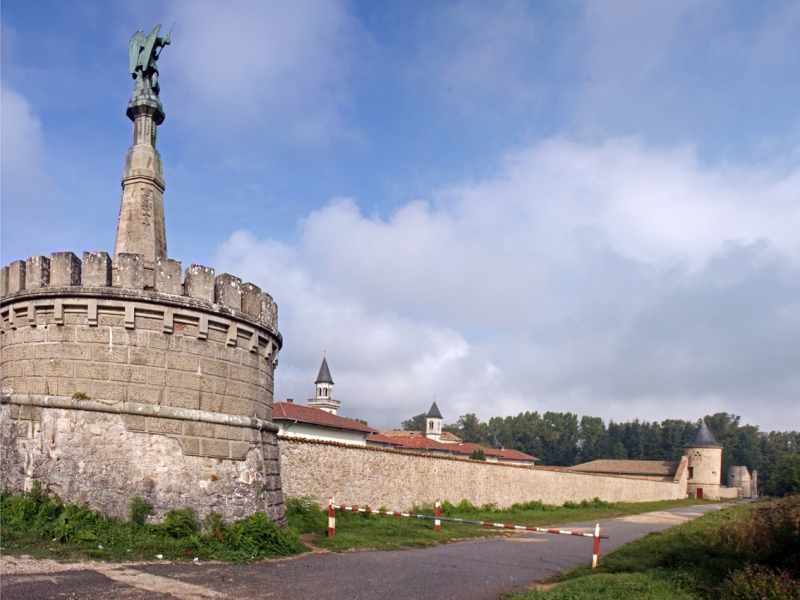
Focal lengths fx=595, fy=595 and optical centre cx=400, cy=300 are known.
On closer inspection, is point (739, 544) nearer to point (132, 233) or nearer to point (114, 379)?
point (114, 379)

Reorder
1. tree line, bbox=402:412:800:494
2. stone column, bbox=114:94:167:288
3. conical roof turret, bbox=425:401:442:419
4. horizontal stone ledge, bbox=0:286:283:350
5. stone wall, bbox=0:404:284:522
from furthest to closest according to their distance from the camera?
tree line, bbox=402:412:800:494 < conical roof turret, bbox=425:401:442:419 < stone column, bbox=114:94:167:288 < horizontal stone ledge, bbox=0:286:283:350 < stone wall, bbox=0:404:284:522

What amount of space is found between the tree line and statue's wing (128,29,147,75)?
101 m

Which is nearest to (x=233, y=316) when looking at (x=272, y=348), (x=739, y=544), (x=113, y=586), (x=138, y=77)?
(x=272, y=348)

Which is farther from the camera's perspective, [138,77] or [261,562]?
[138,77]

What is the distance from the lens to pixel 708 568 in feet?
29.6

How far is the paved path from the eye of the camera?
231 inches

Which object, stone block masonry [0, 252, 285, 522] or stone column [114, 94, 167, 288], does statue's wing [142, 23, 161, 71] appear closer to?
stone column [114, 94, 167, 288]

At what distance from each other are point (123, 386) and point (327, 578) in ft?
12.6

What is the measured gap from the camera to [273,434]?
34.7ft

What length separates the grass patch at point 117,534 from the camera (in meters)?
7.16

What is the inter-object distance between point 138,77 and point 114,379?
616 centimetres

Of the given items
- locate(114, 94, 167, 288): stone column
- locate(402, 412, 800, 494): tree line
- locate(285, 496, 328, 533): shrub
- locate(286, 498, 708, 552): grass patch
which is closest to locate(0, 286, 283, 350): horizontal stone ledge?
locate(114, 94, 167, 288): stone column

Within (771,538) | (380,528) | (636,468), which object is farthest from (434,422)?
(771,538)

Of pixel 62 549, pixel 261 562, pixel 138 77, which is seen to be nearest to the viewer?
pixel 62 549
